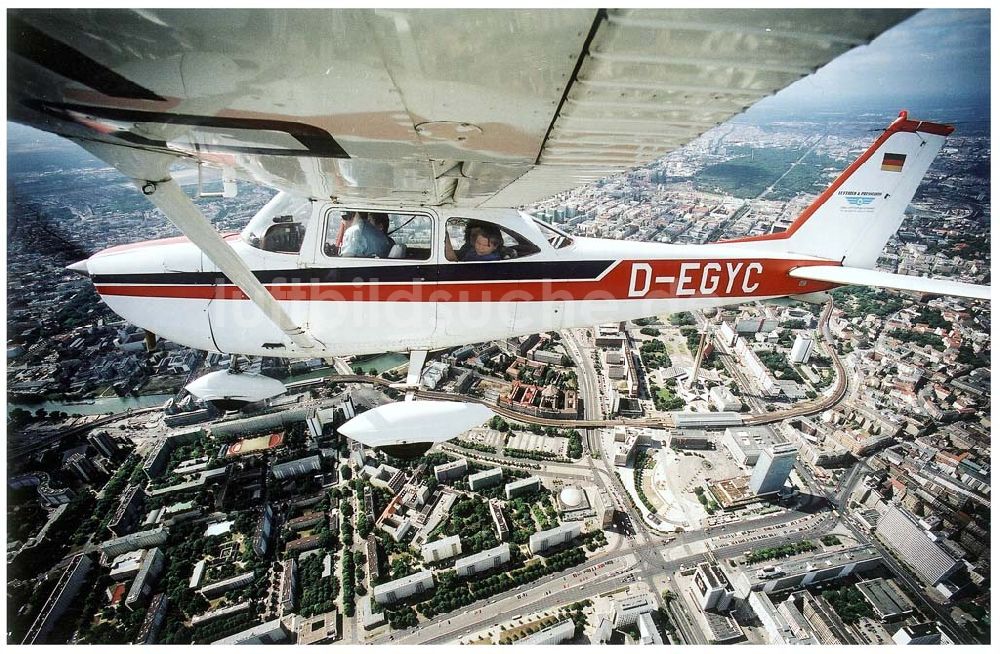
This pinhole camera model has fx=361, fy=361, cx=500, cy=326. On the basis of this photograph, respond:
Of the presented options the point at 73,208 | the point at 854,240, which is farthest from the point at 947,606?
the point at 73,208

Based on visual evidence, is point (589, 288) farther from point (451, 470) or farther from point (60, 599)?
point (60, 599)

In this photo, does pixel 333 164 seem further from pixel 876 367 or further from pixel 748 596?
pixel 876 367

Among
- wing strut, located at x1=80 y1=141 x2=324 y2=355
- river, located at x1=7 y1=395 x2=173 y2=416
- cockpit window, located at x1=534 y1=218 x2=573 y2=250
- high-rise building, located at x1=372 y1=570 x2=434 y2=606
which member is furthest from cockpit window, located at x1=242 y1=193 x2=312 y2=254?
river, located at x1=7 y1=395 x2=173 y2=416

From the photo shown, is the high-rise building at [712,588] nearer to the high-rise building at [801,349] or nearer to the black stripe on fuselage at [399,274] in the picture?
the black stripe on fuselage at [399,274]

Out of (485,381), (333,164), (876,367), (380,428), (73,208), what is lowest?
(485,381)

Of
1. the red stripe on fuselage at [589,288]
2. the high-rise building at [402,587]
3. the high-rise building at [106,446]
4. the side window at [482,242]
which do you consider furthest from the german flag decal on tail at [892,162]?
the high-rise building at [106,446]

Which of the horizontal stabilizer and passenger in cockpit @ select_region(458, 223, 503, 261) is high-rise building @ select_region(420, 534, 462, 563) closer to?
passenger in cockpit @ select_region(458, 223, 503, 261)
